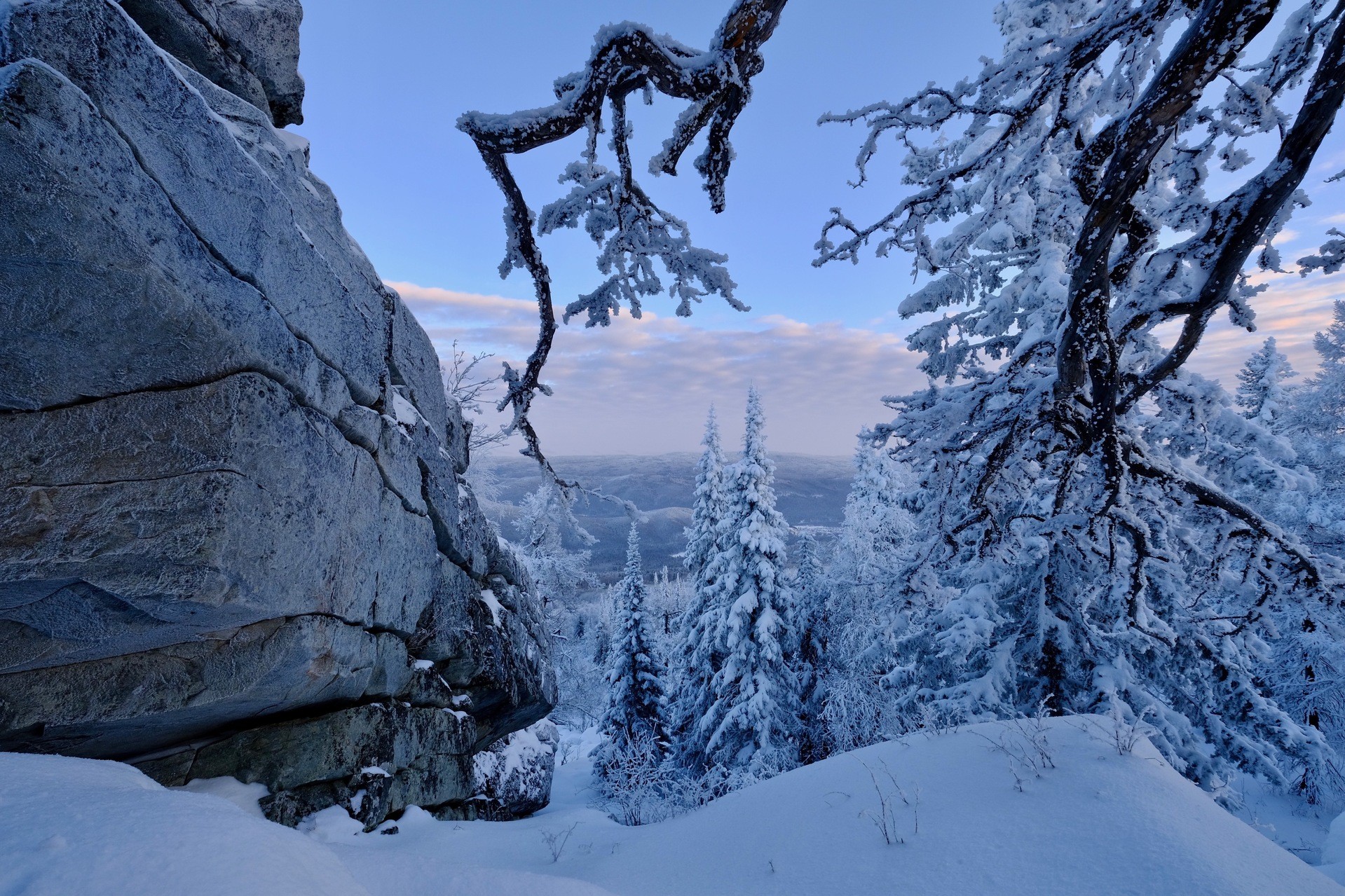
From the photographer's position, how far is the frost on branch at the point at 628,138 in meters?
2.68

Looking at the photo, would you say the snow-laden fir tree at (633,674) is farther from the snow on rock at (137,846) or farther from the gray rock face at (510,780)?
the snow on rock at (137,846)

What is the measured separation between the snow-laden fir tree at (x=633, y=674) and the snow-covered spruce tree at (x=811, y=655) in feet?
16.4

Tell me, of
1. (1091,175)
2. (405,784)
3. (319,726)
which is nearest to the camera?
(1091,175)

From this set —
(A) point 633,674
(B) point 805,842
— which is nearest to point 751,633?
(A) point 633,674

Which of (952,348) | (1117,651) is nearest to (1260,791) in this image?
(1117,651)

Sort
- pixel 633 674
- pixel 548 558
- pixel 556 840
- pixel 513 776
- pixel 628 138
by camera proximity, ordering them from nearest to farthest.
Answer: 1. pixel 628 138
2. pixel 556 840
3. pixel 513 776
4. pixel 633 674
5. pixel 548 558

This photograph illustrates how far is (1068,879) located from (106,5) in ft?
24.7

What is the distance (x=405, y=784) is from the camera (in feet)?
20.6

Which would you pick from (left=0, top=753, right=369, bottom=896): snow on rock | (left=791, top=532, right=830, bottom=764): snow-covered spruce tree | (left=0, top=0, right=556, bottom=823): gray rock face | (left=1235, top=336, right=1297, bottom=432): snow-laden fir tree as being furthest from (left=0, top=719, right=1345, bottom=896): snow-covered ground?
(left=1235, top=336, right=1297, bottom=432): snow-laden fir tree

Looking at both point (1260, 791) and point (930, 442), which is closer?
point (930, 442)

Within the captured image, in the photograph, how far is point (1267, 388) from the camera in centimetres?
1791

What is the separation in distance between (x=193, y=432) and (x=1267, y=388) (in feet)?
89.4

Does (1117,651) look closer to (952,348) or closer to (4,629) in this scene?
(952,348)

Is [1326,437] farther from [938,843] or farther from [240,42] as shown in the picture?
[240,42]
